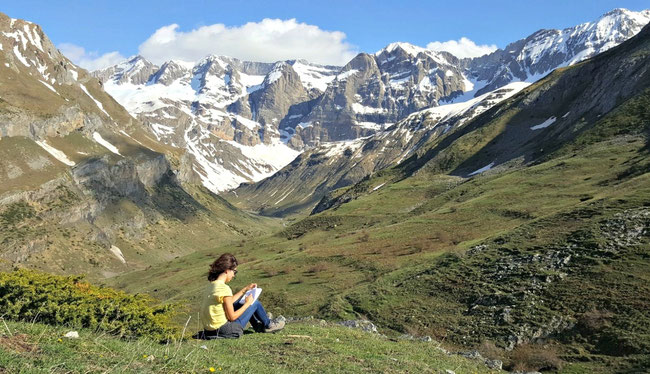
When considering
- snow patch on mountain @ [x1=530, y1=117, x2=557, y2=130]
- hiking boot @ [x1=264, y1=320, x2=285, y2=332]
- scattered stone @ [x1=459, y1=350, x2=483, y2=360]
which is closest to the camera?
hiking boot @ [x1=264, y1=320, x2=285, y2=332]

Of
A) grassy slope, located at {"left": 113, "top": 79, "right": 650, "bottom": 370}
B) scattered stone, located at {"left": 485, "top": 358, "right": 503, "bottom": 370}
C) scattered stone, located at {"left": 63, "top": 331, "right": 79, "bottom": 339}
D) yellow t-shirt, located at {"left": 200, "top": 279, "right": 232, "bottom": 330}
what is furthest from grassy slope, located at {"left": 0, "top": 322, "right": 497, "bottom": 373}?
grassy slope, located at {"left": 113, "top": 79, "right": 650, "bottom": 370}

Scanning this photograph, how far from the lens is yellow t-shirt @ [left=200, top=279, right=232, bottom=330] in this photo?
16892mm

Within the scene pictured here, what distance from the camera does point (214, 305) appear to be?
56.5ft

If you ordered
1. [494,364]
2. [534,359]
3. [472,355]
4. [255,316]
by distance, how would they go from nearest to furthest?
1. [255,316]
2. [494,364]
3. [472,355]
4. [534,359]

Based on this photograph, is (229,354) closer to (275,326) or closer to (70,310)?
(275,326)

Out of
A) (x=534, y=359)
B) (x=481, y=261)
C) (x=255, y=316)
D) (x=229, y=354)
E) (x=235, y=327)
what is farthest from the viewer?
(x=481, y=261)

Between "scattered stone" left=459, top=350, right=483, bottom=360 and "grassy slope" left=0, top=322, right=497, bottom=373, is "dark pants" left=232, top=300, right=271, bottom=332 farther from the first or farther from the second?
"scattered stone" left=459, top=350, right=483, bottom=360

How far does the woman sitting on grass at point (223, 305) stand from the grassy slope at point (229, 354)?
2.02 ft

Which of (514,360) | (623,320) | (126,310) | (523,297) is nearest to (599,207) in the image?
(523,297)

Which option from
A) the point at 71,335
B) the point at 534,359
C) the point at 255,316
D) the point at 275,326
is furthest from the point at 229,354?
the point at 534,359

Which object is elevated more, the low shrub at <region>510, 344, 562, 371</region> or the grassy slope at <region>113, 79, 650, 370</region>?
the grassy slope at <region>113, 79, 650, 370</region>

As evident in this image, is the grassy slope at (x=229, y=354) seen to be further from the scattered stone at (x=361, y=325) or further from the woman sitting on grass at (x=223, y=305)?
the scattered stone at (x=361, y=325)

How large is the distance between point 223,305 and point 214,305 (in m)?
0.32

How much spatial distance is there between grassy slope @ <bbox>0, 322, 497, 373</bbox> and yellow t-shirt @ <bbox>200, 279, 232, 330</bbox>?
766 millimetres
